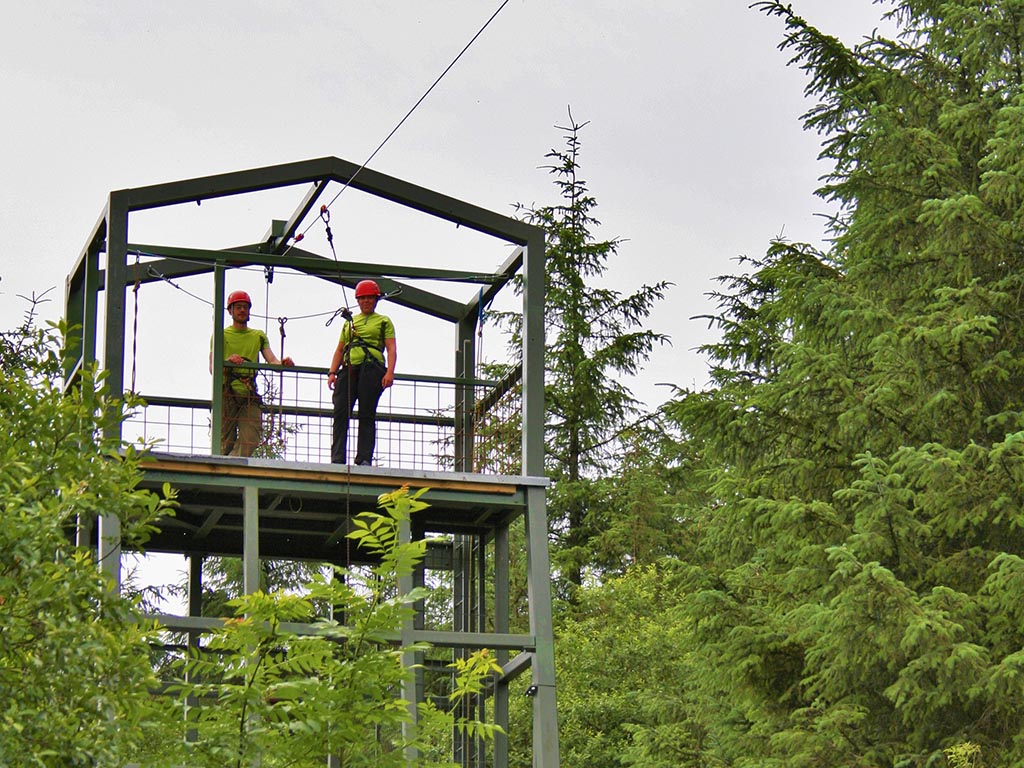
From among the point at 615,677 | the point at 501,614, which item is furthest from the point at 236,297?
the point at 615,677

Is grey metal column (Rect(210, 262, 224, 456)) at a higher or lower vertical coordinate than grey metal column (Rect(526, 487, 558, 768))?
higher

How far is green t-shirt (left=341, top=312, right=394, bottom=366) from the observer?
13.0 metres

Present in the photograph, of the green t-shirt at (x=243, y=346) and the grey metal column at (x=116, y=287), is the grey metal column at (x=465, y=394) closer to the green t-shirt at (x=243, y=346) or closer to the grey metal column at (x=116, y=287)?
the green t-shirt at (x=243, y=346)

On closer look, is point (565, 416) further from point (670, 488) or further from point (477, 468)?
point (477, 468)

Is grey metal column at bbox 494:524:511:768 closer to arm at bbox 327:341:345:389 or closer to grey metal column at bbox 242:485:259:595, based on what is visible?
arm at bbox 327:341:345:389

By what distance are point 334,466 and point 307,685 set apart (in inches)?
223

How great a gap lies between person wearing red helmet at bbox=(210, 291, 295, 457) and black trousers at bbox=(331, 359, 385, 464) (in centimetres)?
62

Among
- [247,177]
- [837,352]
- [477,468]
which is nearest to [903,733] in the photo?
[837,352]

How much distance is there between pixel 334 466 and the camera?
41.5 feet

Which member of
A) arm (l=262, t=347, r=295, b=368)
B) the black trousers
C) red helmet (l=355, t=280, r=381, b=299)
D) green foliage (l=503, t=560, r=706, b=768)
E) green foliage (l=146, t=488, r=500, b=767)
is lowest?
green foliage (l=146, t=488, r=500, b=767)

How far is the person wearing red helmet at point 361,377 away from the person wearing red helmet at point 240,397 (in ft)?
1.95

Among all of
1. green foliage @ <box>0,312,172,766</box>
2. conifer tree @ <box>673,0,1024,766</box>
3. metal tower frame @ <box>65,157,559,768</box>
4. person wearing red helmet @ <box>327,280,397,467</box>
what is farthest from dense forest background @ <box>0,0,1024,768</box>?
green foliage @ <box>0,312,172,766</box>

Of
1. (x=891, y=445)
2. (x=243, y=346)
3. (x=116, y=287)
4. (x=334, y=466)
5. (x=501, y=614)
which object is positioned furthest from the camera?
(x=891, y=445)

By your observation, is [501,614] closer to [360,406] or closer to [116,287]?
[360,406]
